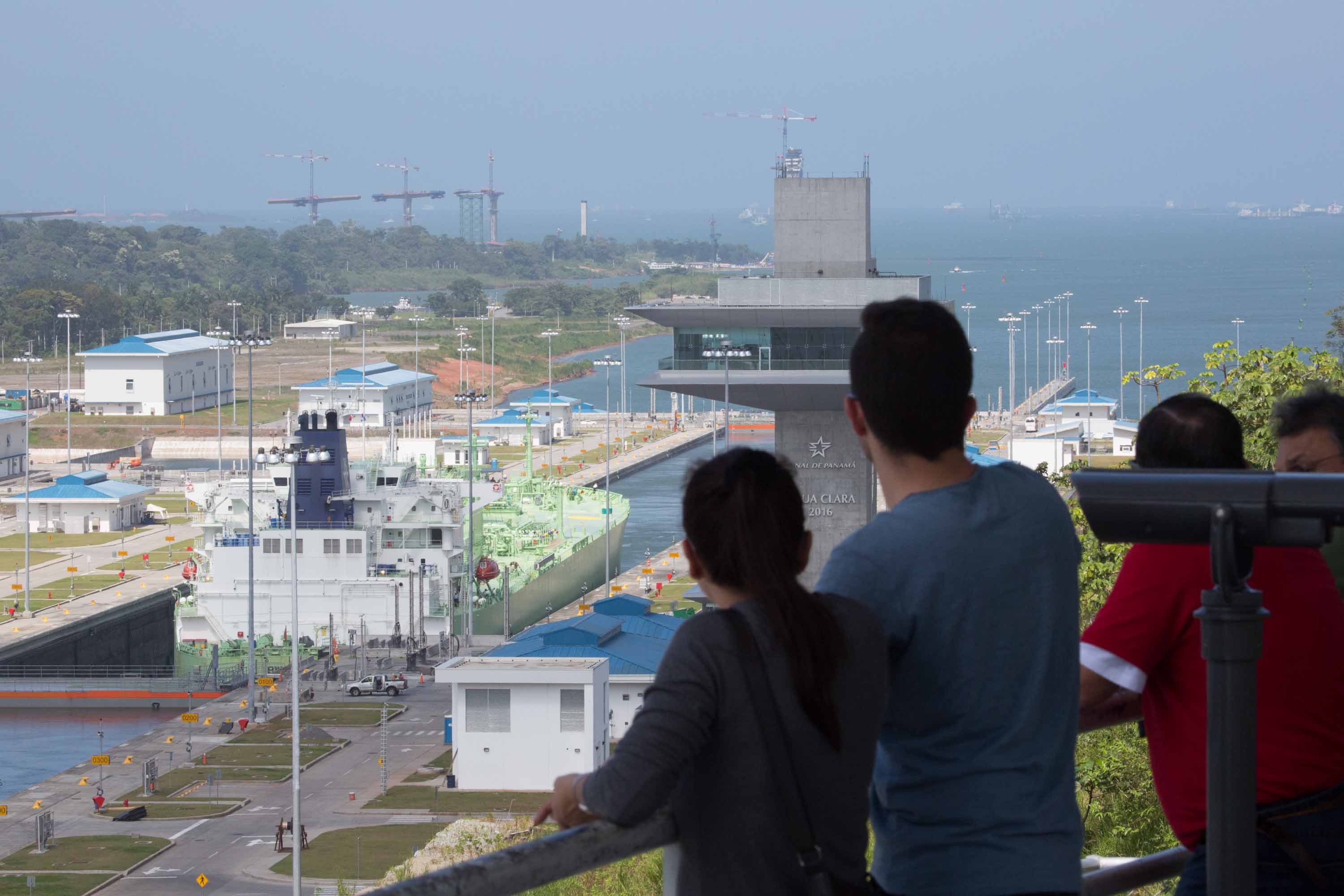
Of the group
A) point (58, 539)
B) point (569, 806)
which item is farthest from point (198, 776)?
point (58, 539)

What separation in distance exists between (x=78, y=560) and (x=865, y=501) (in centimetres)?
2298

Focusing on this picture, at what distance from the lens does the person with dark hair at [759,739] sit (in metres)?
2.18

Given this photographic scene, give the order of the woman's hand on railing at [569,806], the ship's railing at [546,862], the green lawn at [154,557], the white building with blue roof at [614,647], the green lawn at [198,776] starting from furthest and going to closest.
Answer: the green lawn at [154,557] → the white building with blue roof at [614,647] → the green lawn at [198,776] → the woman's hand on railing at [569,806] → the ship's railing at [546,862]

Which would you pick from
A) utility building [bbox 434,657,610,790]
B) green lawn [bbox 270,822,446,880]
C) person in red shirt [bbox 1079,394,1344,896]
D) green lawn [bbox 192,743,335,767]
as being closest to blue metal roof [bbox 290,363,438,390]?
green lawn [bbox 192,743,335,767]

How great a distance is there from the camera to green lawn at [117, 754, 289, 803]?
901 inches

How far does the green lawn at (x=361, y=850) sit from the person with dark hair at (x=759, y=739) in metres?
16.7

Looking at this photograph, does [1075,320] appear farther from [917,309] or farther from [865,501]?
[917,309]

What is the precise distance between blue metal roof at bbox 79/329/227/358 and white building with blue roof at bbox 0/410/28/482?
12.3 metres

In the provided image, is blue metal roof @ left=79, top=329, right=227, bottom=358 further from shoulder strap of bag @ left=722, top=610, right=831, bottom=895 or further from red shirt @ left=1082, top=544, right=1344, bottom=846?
shoulder strap of bag @ left=722, top=610, right=831, bottom=895

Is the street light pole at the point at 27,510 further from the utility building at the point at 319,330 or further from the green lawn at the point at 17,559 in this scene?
the utility building at the point at 319,330

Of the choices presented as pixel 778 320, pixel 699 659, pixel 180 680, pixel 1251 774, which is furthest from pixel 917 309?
pixel 180 680

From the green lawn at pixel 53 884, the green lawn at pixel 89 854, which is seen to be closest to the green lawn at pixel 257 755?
the green lawn at pixel 89 854

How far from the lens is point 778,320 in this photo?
31.4 meters

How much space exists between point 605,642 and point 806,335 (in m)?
9.07
